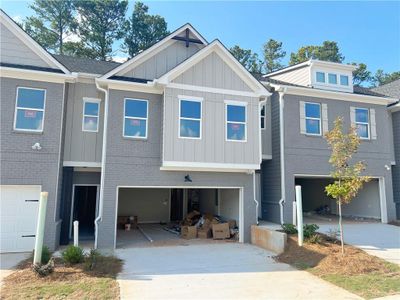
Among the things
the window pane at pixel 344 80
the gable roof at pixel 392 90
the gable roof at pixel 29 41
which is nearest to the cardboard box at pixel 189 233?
the gable roof at pixel 29 41

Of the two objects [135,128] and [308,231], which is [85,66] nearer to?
[135,128]

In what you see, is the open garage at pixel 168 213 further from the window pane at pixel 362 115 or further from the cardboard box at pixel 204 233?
the window pane at pixel 362 115

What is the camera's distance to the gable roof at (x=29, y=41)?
39.2 feet

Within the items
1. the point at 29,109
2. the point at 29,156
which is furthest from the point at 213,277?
the point at 29,109

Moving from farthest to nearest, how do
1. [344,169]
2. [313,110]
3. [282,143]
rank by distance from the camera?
[313,110] → [282,143] → [344,169]

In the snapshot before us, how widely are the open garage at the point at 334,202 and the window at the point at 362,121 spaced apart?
283cm

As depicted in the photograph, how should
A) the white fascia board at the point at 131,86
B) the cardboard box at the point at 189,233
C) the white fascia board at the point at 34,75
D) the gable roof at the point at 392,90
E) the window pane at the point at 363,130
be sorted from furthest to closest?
the gable roof at the point at 392,90 < the window pane at the point at 363,130 < the cardboard box at the point at 189,233 < the white fascia board at the point at 131,86 < the white fascia board at the point at 34,75

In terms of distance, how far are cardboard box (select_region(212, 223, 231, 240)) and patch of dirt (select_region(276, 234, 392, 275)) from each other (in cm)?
362

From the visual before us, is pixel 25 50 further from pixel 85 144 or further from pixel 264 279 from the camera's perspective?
pixel 264 279

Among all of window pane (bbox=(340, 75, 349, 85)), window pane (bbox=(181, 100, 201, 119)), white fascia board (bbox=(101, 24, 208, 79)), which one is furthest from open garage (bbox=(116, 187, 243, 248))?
window pane (bbox=(340, 75, 349, 85))

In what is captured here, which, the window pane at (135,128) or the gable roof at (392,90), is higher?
the gable roof at (392,90)

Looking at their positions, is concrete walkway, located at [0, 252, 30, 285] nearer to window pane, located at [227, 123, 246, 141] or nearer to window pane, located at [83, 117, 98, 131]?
window pane, located at [83, 117, 98, 131]

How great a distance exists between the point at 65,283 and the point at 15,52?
9193 millimetres

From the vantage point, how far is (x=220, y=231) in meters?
14.5
